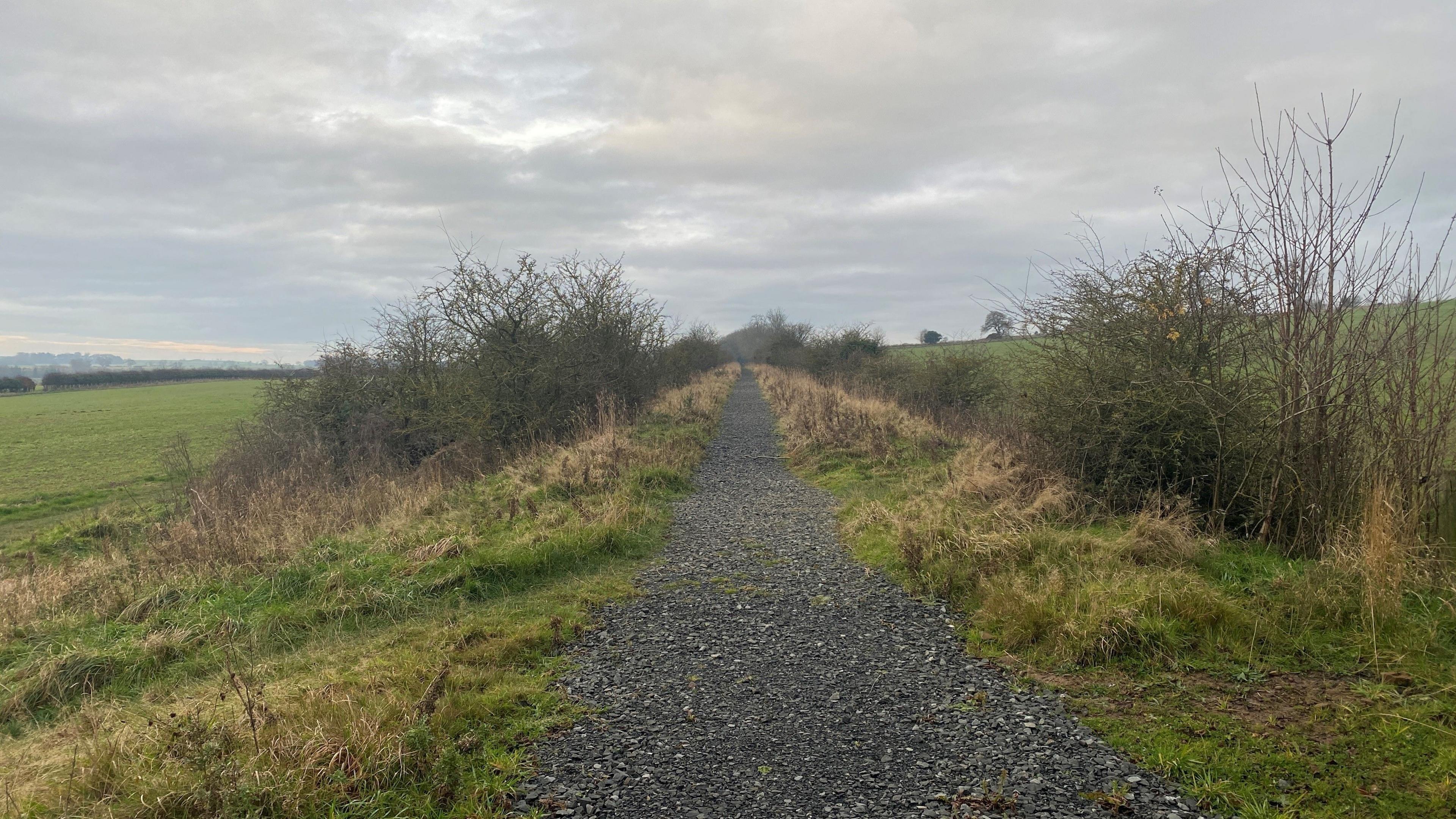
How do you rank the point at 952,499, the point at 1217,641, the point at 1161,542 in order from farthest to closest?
1. the point at 952,499
2. the point at 1161,542
3. the point at 1217,641

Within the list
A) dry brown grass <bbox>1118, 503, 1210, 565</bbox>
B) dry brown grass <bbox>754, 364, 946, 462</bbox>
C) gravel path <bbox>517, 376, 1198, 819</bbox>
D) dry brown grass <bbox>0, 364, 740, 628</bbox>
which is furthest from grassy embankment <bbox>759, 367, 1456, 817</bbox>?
dry brown grass <bbox>754, 364, 946, 462</bbox>

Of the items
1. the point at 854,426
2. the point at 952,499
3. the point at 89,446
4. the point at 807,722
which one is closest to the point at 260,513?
the point at 807,722

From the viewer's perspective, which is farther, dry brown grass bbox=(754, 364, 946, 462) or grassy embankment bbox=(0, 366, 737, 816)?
dry brown grass bbox=(754, 364, 946, 462)

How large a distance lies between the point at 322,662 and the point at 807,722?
411cm

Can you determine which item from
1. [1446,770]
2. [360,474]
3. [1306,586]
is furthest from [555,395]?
[1446,770]

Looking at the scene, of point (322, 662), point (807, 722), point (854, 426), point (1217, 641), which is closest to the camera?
point (807, 722)

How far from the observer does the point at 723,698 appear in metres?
5.06

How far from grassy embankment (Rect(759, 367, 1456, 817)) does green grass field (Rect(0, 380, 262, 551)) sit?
18439mm

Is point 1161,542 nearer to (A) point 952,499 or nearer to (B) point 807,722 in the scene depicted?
(A) point 952,499

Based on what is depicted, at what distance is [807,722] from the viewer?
470cm

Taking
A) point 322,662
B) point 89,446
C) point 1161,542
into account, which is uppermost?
point 1161,542

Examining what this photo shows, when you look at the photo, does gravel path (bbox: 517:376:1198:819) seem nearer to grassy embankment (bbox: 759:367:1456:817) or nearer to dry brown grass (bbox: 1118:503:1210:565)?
grassy embankment (bbox: 759:367:1456:817)

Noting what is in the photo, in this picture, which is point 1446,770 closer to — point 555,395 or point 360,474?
point 360,474

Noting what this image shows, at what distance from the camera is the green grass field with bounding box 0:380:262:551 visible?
19047 mm
